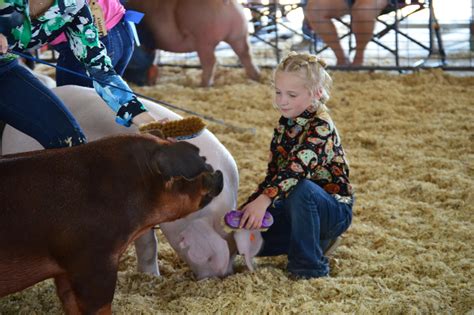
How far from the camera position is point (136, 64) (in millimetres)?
6457

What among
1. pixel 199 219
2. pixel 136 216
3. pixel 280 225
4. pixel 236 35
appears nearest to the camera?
pixel 136 216

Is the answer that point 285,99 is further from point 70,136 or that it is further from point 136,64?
point 136,64

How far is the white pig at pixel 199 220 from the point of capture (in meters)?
2.80

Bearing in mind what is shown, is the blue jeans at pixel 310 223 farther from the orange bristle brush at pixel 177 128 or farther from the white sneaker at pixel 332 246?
the orange bristle brush at pixel 177 128

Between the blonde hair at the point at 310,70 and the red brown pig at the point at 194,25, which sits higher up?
the red brown pig at the point at 194,25

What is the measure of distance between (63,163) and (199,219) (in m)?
0.76

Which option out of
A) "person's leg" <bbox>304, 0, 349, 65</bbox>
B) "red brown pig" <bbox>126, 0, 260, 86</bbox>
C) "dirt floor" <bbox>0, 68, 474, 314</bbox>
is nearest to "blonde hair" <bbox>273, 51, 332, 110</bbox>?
"dirt floor" <bbox>0, 68, 474, 314</bbox>

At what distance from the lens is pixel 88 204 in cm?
209

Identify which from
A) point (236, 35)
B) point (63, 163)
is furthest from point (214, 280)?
point (236, 35)

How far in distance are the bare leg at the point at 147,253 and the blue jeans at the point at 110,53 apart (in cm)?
69

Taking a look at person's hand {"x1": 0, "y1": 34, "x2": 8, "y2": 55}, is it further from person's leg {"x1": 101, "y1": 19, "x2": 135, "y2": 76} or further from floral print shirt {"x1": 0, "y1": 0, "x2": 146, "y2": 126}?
person's leg {"x1": 101, "y1": 19, "x2": 135, "y2": 76}

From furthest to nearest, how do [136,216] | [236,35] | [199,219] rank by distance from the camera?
[236,35] < [199,219] < [136,216]

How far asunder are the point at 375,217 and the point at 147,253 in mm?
1105

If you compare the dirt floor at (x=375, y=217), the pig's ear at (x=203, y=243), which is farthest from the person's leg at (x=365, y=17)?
the pig's ear at (x=203, y=243)
